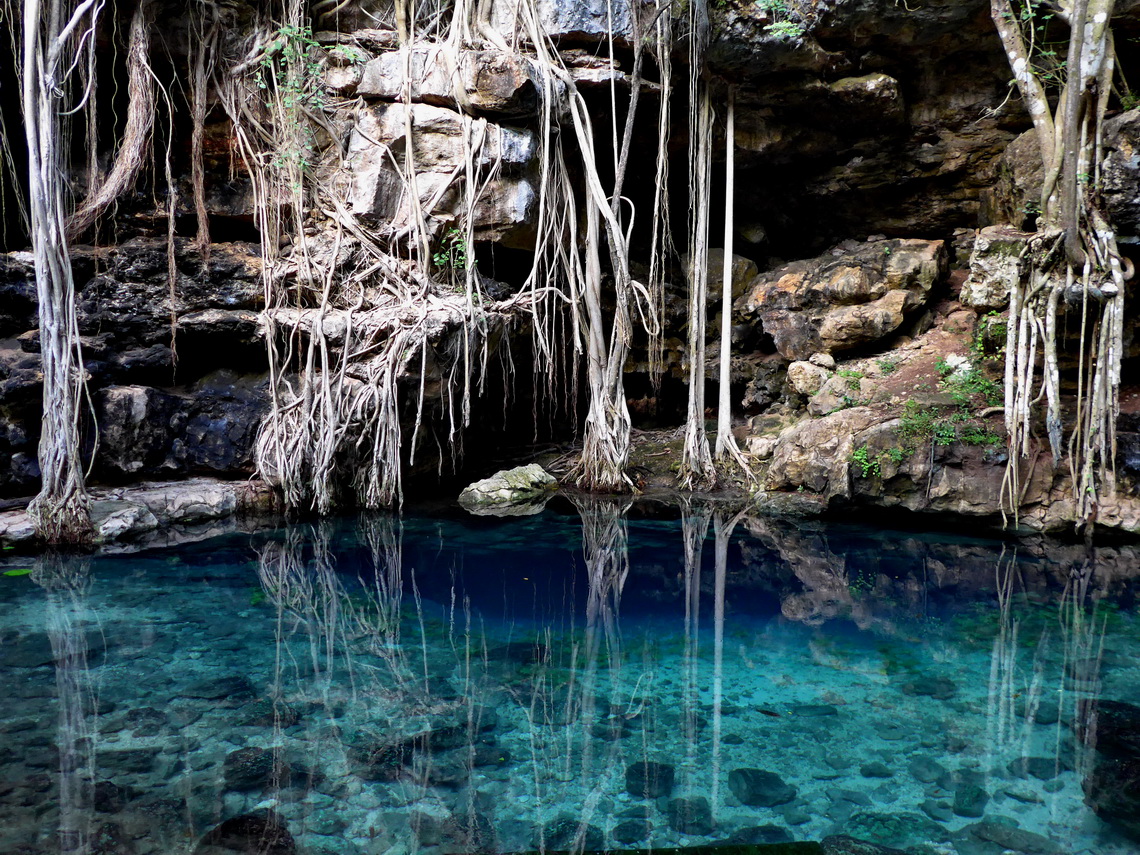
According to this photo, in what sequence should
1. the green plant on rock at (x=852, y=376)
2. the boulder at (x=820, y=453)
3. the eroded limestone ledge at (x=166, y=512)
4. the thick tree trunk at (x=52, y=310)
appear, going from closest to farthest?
1. the thick tree trunk at (x=52, y=310)
2. the eroded limestone ledge at (x=166, y=512)
3. the boulder at (x=820, y=453)
4. the green plant on rock at (x=852, y=376)

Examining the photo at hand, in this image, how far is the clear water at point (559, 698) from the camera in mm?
2150

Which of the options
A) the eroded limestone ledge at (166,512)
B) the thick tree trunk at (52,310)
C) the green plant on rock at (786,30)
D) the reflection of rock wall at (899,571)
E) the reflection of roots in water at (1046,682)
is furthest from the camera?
the green plant on rock at (786,30)

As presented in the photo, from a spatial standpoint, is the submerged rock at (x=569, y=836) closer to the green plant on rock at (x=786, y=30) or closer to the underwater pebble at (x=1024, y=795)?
the underwater pebble at (x=1024, y=795)

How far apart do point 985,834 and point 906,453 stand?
12.7ft

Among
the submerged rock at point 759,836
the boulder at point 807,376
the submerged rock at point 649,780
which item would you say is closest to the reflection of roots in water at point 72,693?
the submerged rock at point 649,780

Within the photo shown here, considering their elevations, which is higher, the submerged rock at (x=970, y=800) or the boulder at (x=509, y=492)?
the boulder at (x=509, y=492)

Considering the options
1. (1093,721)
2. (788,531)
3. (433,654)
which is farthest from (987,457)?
(433,654)

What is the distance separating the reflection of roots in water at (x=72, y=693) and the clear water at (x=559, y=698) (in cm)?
1

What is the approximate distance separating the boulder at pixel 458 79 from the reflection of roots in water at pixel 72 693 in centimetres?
453

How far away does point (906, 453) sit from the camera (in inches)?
220

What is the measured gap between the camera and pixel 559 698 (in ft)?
9.55

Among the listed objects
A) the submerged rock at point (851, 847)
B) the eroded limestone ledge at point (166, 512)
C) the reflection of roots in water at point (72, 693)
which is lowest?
the submerged rock at point (851, 847)

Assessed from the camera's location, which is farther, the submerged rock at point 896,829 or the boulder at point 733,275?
the boulder at point 733,275

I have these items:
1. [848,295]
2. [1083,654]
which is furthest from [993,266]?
[1083,654]
